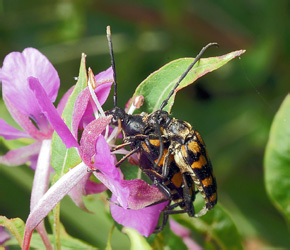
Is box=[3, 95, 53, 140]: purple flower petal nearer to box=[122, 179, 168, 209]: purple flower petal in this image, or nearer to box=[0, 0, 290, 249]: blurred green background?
box=[122, 179, 168, 209]: purple flower petal

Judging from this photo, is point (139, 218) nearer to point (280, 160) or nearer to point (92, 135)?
point (92, 135)

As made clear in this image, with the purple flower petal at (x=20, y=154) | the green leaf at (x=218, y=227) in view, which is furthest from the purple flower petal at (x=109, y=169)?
Answer: the green leaf at (x=218, y=227)

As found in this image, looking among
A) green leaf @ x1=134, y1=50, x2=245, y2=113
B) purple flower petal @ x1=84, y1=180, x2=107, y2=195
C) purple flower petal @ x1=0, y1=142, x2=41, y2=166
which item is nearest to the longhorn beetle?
green leaf @ x1=134, y1=50, x2=245, y2=113

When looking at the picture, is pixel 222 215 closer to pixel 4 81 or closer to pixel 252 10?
pixel 4 81

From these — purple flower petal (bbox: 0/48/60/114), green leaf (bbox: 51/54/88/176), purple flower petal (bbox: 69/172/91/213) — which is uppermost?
purple flower petal (bbox: 0/48/60/114)

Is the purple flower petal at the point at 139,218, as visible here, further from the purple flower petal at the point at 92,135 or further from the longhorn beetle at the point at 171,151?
the purple flower petal at the point at 92,135

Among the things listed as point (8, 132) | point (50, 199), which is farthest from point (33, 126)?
point (50, 199)
